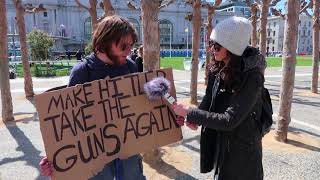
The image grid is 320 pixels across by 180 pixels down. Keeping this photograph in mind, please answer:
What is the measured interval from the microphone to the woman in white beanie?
0.36 ft

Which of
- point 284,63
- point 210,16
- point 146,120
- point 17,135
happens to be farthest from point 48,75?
point 146,120


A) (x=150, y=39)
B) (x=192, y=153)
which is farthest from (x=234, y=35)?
(x=192, y=153)

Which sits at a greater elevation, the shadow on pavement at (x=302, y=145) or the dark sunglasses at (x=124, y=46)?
the dark sunglasses at (x=124, y=46)

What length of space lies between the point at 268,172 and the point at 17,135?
5.22 metres

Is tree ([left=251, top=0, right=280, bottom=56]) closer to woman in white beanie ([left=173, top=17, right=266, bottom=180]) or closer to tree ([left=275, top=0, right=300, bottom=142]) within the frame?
tree ([left=275, top=0, right=300, bottom=142])

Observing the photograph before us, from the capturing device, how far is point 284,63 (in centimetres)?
705

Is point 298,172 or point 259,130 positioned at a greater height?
point 259,130

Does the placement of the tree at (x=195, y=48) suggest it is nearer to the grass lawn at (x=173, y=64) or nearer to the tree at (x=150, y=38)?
the tree at (x=150, y=38)

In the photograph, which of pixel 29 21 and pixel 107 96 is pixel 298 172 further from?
pixel 29 21

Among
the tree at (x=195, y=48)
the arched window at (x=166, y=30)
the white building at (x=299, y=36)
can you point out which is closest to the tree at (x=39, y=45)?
the tree at (x=195, y=48)

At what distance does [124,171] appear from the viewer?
2846mm

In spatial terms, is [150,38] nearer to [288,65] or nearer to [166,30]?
[288,65]

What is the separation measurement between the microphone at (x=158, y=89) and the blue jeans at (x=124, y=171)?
1.72 ft

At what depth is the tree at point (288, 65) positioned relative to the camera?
22.8 ft
